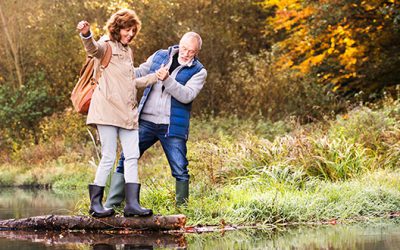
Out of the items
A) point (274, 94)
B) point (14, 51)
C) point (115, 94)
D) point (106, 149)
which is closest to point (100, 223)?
point (106, 149)

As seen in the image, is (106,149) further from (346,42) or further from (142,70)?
(346,42)

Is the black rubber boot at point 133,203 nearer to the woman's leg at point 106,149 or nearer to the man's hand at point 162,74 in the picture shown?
the woman's leg at point 106,149

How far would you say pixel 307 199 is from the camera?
1052cm

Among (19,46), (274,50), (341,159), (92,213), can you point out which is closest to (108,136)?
(92,213)

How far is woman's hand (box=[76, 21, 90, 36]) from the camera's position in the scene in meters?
8.44

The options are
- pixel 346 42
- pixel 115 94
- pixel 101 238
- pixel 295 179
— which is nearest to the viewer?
pixel 101 238

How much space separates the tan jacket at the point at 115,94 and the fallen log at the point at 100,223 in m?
0.94

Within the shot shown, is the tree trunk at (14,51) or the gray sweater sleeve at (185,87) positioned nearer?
the gray sweater sleeve at (185,87)

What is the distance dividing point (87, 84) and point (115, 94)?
36 cm

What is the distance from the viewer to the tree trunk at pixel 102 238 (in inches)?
328

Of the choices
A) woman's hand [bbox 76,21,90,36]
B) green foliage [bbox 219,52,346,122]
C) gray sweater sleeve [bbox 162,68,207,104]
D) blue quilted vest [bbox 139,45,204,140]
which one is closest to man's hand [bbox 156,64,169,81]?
gray sweater sleeve [bbox 162,68,207,104]

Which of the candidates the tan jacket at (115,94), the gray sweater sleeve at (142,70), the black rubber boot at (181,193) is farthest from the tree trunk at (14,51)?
the tan jacket at (115,94)

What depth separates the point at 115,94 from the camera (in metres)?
9.01

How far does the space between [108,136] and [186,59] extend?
1371 mm
